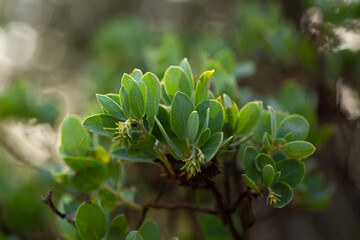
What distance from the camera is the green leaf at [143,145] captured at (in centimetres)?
78

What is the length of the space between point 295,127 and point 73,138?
2.01 feet

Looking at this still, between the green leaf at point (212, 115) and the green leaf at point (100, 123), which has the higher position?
the green leaf at point (100, 123)

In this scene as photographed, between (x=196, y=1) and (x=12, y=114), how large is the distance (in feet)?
10.6

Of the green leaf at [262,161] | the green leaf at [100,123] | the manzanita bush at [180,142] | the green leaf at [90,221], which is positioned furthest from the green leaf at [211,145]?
the green leaf at [90,221]

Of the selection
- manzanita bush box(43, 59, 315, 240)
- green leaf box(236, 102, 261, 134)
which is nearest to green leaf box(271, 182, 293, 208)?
manzanita bush box(43, 59, 315, 240)

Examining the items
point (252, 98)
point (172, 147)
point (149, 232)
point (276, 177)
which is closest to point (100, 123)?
point (172, 147)

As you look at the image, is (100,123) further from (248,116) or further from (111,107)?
(248,116)

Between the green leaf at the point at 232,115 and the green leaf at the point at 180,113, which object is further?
the green leaf at the point at 232,115

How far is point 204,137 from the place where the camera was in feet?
2.55

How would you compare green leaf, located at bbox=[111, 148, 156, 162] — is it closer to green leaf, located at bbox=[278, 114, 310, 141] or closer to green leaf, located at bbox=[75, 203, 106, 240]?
green leaf, located at bbox=[75, 203, 106, 240]

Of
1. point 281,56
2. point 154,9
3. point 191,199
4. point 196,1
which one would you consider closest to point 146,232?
point 191,199

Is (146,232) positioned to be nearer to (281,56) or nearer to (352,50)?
(281,56)

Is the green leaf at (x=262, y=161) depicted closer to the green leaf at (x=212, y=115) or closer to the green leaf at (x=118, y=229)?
the green leaf at (x=212, y=115)

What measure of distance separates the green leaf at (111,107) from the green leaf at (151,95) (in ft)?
0.21
